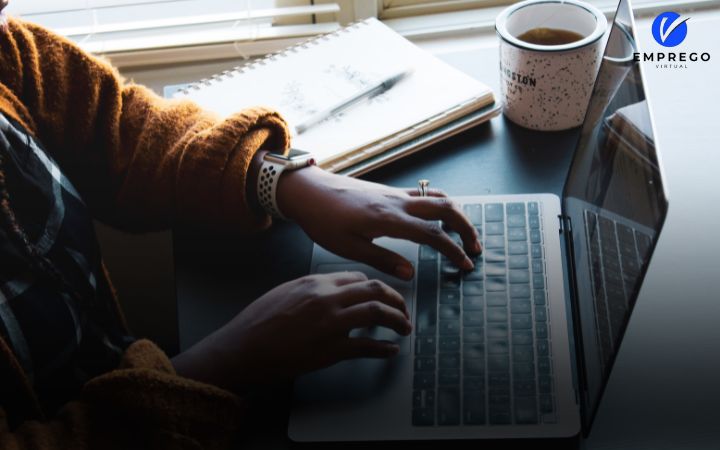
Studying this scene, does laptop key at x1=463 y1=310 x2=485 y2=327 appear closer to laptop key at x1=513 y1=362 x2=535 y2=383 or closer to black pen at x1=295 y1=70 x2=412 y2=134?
laptop key at x1=513 y1=362 x2=535 y2=383

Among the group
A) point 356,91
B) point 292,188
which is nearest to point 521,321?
point 292,188

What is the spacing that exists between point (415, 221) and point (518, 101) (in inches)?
8.5

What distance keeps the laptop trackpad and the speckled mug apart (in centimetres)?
27

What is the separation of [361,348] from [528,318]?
0.15m

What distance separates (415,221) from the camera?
32.2 inches

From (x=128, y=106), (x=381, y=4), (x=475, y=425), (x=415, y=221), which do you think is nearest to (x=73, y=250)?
(x=128, y=106)

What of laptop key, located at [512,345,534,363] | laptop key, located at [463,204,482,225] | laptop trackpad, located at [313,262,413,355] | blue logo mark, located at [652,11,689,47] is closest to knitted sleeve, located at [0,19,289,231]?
laptop trackpad, located at [313,262,413,355]

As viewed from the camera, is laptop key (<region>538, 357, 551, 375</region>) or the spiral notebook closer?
laptop key (<region>538, 357, 551, 375</region>)

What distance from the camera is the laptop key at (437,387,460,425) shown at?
2.17 ft

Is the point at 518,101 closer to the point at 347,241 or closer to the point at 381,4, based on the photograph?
the point at 347,241

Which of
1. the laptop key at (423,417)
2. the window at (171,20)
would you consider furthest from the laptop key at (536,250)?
the window at (171,20)

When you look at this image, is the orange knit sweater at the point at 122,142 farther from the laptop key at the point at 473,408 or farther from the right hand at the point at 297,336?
the laptop key at the point at 473,408

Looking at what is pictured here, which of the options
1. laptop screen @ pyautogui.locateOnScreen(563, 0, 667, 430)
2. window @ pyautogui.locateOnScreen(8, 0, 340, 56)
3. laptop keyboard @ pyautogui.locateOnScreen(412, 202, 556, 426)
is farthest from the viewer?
window @ pyautogui.locateOnScreen(8, 0, 340, 56)

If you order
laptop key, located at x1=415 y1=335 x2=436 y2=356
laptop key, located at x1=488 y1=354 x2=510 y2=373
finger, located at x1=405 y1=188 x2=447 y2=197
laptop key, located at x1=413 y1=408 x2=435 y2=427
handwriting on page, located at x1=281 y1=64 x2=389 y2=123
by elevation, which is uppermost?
handwriting on page, located at x1=281 y1=64 x2=389 y2=123
